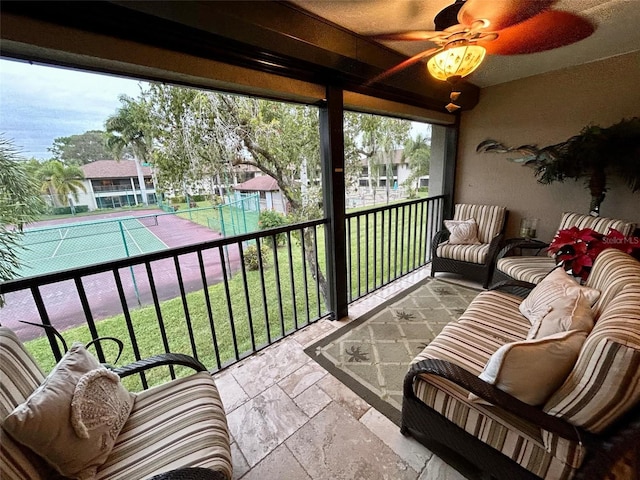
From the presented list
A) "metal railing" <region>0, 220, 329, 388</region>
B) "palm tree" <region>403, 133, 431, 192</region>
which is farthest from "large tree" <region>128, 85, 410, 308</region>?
"palm tree" <region>403, 133, 431, 192</region>

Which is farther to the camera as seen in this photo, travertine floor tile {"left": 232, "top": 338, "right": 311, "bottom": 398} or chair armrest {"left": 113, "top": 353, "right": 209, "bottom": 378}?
travertine floor tile {"left": 232, "top": 338, "right": 311, "bottom": 398}

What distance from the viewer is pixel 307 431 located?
1.46m

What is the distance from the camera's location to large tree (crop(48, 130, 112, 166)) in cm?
158

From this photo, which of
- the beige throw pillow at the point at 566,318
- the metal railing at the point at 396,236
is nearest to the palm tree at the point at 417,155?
the metal railing at the point at 396,236

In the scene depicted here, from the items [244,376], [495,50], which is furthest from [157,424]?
[495,50]

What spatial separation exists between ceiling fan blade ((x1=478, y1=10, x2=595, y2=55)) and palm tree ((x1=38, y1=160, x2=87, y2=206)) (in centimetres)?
277

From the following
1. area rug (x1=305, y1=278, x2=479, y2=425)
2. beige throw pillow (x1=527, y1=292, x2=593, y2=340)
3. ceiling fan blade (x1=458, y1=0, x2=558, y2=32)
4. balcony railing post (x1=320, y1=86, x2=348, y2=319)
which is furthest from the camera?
balcony railing post (x1=320, y1=86, x2=348, y2=319)

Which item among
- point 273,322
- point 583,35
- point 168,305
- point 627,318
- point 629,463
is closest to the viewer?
point 627,318

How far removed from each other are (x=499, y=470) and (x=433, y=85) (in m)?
3.06

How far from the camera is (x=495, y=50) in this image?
2145 mm

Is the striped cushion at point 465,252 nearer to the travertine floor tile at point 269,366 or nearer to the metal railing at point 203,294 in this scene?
the metal railing at point 203,294

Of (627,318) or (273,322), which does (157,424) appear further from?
(273,322)

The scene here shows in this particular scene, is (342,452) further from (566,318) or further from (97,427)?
(566,318)

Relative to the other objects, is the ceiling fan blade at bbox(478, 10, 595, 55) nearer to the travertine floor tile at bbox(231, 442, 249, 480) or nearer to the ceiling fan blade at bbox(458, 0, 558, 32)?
the ceiling fan blade at bbox(458, 0, 558, 32)
